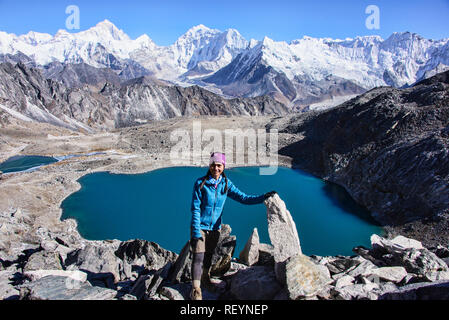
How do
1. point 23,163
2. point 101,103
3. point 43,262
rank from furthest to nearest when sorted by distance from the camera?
point 101,103
point 23,163
point 43,262

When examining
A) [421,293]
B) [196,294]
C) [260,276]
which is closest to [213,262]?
[260,276]

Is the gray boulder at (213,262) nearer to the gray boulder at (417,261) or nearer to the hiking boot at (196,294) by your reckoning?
the hiking boot at (196,294)

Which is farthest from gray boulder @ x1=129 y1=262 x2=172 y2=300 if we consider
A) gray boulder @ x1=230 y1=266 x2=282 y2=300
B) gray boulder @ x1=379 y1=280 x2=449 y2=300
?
gray boulder @ x1=379 y1=280 x2=449 y2=300

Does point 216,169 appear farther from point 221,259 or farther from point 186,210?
point 186,210

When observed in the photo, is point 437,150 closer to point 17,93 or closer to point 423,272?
point 423,272

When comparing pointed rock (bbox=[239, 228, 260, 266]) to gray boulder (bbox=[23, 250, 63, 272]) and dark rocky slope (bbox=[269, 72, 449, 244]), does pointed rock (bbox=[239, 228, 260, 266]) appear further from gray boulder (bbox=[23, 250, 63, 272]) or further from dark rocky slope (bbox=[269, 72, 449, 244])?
dark rocky slope (bbox=[269, 72, 449, 244])

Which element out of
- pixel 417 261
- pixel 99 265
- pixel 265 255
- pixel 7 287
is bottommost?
pixel 99 265

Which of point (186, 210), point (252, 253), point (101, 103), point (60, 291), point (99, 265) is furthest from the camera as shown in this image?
point (101, 103)
